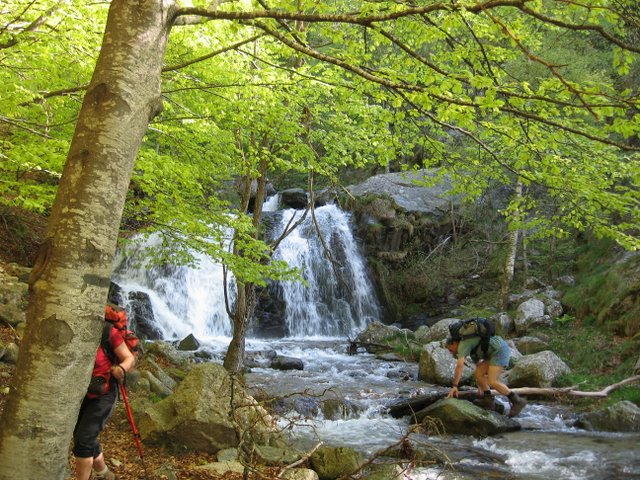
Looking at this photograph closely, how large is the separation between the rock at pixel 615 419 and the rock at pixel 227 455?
263 inches

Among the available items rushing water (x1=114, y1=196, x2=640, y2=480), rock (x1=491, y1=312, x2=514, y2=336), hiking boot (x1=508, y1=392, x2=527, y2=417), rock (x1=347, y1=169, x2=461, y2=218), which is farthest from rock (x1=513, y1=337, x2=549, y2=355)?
rock (x1=347, y1=169, x2=461, y2=218)

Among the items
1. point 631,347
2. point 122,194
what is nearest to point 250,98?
point 122,194

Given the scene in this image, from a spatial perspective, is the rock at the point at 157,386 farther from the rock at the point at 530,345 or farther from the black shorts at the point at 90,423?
the rock at the point at 530,345

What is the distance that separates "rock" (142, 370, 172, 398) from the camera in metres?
8.43

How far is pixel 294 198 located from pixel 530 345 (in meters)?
15.6

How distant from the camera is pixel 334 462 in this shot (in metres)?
6.20

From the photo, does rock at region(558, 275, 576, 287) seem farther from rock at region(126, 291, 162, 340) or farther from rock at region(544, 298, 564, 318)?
rock at region(126, 291, 162, 340)

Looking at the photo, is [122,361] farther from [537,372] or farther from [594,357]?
[594,357]

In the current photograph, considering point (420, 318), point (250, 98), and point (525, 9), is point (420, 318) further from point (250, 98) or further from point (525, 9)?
point (525, 9)

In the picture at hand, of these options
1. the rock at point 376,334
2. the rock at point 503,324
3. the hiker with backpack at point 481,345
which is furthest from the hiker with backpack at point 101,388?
the rock at point 503,324

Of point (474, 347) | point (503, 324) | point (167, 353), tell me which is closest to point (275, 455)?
point (474, 347)

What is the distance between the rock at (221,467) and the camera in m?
5.53

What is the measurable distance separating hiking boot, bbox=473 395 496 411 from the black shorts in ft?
22.2

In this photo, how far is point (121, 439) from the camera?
6141mm
